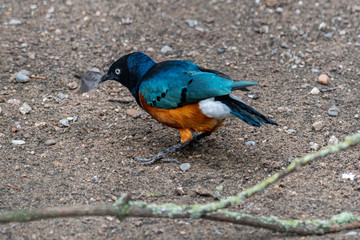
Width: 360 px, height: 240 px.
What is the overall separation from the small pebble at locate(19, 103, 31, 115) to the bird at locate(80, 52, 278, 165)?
149 centimetres

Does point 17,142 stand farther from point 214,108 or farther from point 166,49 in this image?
point 166,49

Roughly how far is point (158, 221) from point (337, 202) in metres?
1.72

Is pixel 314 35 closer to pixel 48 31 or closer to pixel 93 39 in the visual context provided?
pixel 93 39

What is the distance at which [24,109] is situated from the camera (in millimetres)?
5945

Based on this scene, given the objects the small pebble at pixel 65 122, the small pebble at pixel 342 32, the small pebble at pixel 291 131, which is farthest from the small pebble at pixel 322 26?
the small pebble at pixel 65 122

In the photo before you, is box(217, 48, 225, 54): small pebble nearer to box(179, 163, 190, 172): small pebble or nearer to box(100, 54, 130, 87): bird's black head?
box(100, 54, 130, 87): bird's black head

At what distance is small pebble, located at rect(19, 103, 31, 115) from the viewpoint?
5.92 meters

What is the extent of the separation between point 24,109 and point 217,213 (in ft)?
11.2

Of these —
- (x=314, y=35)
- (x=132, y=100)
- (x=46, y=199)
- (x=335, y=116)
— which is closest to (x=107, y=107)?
(x=132, y=100)

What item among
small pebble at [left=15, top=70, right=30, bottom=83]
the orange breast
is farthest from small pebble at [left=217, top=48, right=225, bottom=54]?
small pebble at [left=15, top=70, right=30, bottom=83]

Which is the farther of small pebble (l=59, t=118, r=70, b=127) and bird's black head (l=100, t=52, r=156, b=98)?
small pebble (l=59, t=118, r=70, b=127)

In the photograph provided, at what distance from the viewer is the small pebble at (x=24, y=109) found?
5918mm

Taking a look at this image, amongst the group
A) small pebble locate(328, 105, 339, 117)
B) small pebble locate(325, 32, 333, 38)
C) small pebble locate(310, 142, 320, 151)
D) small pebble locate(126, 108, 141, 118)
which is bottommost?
small pebble locate(126, 108, 141, 118)

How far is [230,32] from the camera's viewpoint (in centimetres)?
756
